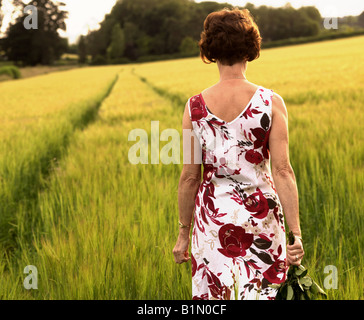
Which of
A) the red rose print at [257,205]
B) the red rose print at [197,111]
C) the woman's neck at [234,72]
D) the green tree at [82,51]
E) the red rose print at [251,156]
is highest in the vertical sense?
the green tree at [82,51]

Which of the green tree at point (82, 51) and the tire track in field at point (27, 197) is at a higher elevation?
the green tree at point (82, 51)

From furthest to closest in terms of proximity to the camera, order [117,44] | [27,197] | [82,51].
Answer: [82,51]
[117,44]
[27,197]

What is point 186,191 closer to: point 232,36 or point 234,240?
point 234,240

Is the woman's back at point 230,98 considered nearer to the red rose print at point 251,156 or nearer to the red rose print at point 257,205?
the red rose print at point 251,156

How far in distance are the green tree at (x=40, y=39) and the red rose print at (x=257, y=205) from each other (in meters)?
51.9

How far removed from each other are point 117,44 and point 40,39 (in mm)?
12147

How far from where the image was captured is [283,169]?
121cm

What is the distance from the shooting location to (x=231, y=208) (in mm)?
1241

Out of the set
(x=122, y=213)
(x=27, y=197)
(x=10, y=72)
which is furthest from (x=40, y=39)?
(x=122, y=213)

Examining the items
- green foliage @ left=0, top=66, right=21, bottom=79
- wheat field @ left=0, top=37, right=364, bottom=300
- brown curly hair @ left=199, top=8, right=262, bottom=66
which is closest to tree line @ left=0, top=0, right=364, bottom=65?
green foliage @ left=0, top=66, right=21, bottom=79

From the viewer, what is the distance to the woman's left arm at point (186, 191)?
131cm

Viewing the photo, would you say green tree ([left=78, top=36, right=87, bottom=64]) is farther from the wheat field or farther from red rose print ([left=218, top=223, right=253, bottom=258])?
red rose print ([left=218, top=223, right=253, bottom=258])

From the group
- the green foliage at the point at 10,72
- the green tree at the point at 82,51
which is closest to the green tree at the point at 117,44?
the green tree at the point at 82,51
